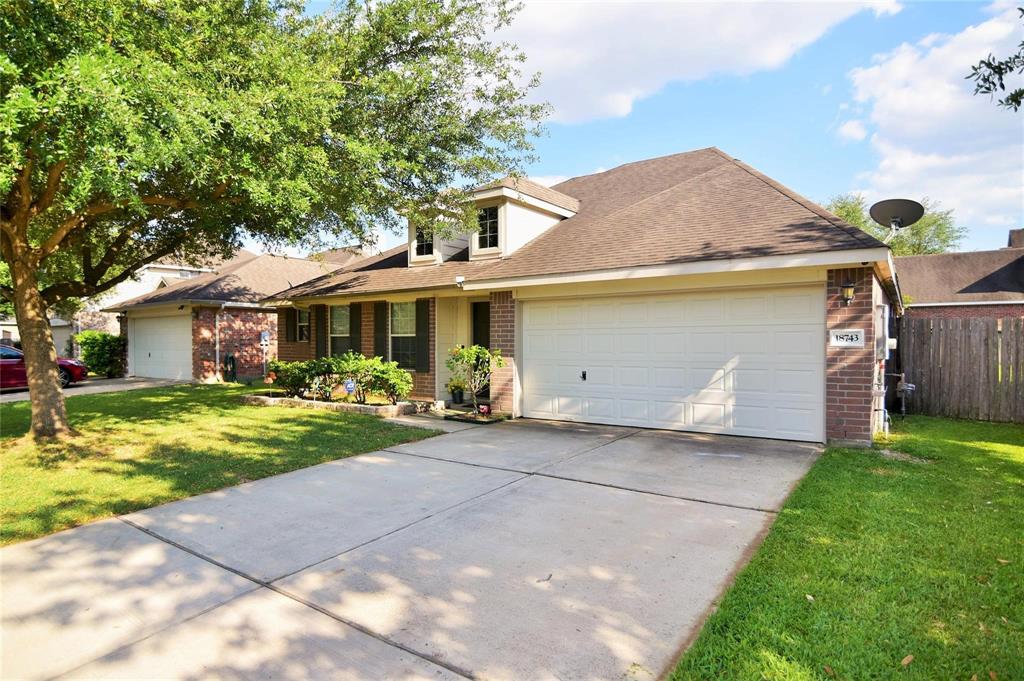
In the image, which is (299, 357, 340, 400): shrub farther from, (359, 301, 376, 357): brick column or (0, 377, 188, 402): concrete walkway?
(0, 377, 188, 402): concrete walkway

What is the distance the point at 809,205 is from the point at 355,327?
34.8 ft

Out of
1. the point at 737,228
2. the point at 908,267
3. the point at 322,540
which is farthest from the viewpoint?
the point at 908,267

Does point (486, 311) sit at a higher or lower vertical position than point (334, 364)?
higher

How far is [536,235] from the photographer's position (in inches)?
486

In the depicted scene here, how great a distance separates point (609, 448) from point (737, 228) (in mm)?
4244

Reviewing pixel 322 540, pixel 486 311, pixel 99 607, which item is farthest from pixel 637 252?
pixel 99 607

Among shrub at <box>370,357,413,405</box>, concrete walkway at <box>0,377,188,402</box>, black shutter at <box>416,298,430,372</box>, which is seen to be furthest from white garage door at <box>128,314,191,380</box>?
shrub at <box>370,357,413,405</box>

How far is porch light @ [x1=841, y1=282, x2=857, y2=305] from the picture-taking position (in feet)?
24.1

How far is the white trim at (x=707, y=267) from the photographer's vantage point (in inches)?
275

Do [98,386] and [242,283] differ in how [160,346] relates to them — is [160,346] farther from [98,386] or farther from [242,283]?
[242,283]

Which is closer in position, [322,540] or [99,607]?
[99,607]

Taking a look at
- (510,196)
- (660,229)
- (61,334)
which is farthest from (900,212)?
(61,334)

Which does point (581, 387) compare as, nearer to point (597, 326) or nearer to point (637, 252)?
point (597, 326)

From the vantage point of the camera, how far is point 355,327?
46.1 ft
